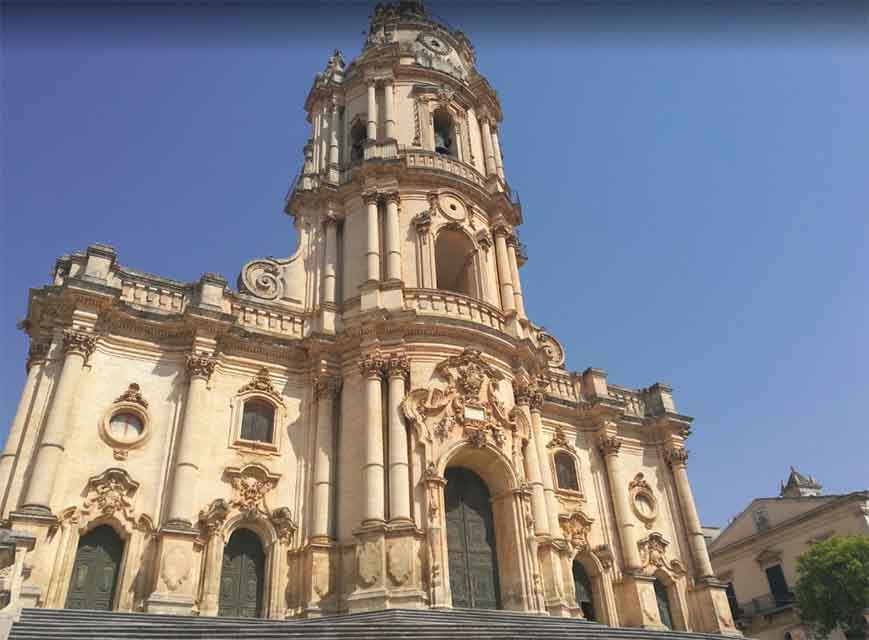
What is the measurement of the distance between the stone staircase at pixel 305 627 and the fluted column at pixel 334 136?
59.7ft

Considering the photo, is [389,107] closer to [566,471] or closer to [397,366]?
[397,366]

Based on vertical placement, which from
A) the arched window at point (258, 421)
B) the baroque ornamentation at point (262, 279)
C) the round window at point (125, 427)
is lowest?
the round window at point (125, 427)

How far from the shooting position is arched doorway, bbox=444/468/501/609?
20297mm

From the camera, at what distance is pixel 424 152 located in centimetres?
2764

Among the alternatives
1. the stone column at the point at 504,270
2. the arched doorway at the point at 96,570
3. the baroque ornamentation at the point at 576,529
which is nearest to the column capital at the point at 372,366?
the stone column at the point at 504,270

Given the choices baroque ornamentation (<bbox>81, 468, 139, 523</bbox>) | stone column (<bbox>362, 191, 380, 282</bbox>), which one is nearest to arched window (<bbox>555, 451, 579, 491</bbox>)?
stone column (<bbox>362, 191, 380, 282</bbox>)

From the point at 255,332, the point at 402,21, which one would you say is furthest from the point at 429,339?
the point at 402,21

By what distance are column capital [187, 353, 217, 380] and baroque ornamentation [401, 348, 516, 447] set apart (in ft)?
19.9

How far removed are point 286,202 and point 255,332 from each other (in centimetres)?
775

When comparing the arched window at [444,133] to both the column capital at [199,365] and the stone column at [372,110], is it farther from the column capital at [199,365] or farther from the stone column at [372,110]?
the column capital at [199,365]

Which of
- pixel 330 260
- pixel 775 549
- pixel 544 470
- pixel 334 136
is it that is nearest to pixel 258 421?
pixel 330 260

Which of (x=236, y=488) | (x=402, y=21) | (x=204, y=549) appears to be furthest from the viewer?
(x=402, y=21)

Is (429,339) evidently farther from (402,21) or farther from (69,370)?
(402,21)

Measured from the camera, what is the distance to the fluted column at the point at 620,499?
2520cm
